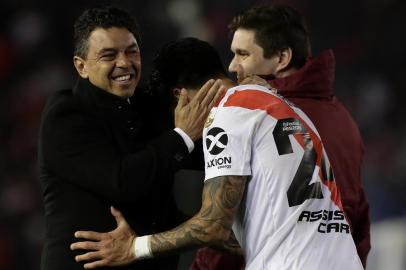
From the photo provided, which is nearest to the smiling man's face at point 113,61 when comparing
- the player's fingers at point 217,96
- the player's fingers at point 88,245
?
the player's fingers at point 217,96

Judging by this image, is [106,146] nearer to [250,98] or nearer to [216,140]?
[216,140]

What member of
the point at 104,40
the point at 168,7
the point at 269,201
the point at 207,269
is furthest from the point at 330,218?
the point at 168,7

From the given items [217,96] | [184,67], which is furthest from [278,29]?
[217,96]

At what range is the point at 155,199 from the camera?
3.04 m

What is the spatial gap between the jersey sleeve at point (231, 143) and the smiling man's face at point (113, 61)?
0.55 meters

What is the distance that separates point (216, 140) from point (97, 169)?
46 centimetres

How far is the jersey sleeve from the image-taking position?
266cm

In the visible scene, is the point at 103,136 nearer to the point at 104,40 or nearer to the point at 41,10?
the point at 104,40

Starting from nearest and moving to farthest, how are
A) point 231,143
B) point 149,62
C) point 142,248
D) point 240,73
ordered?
point 231,143
point 142,248
point 240,73
point 149,62

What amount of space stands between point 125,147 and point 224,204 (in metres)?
0.53

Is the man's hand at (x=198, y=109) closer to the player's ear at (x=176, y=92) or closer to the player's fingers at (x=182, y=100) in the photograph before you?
the player's fingers at (x=182, y=100)

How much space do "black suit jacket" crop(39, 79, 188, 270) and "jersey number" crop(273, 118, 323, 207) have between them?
392 millimetres

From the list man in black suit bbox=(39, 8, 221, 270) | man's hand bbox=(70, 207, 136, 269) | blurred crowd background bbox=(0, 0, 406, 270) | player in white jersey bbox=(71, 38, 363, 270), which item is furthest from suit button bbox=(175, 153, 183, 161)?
blurred crowd background bbox=(0, 0, 406, 270)

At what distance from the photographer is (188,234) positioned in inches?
108
